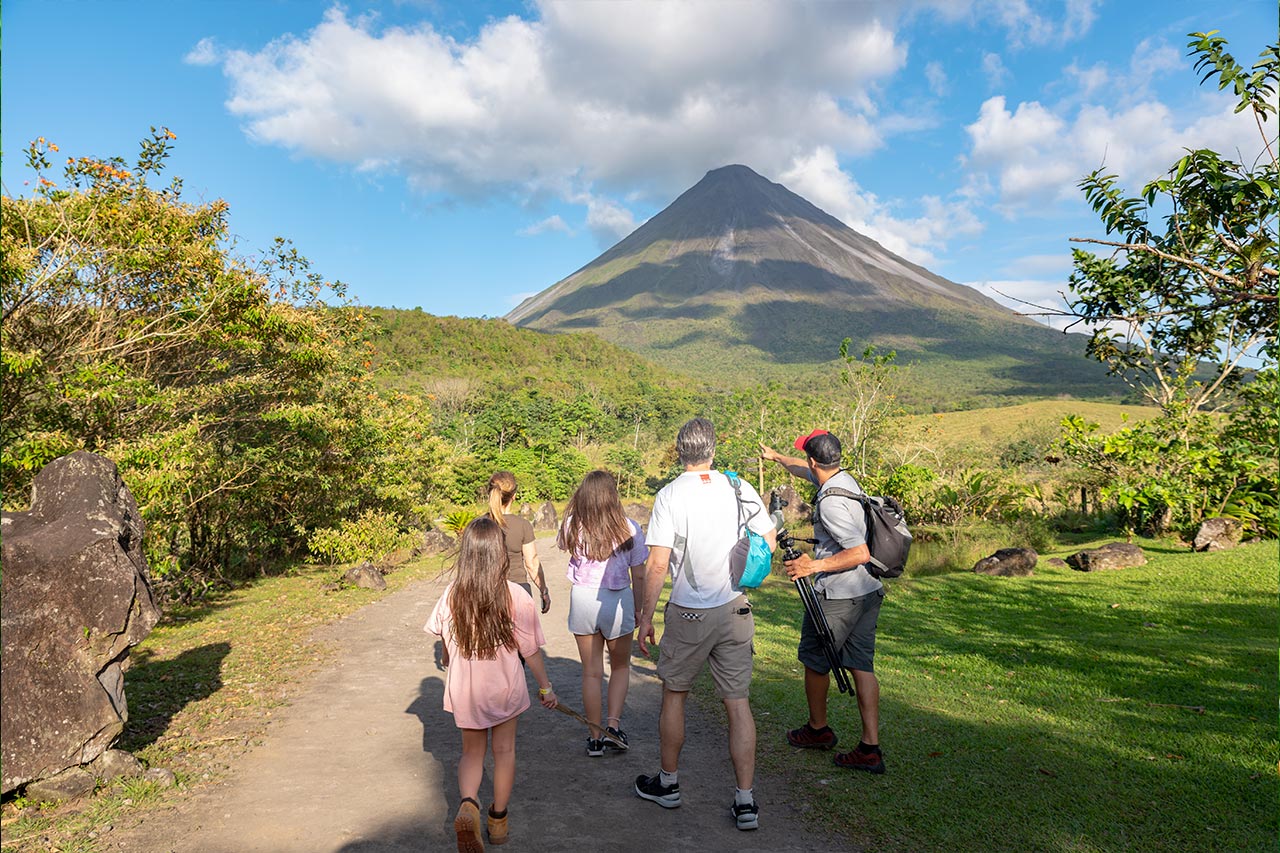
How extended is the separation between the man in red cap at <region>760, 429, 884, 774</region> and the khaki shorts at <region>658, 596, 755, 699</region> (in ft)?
1.67

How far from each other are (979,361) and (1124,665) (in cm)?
12014

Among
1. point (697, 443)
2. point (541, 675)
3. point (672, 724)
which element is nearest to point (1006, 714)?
point (672, 724)

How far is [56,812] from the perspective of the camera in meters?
3.97

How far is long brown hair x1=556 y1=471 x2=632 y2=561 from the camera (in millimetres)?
4609

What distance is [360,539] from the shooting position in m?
13.3

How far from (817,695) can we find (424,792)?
96.2 inches

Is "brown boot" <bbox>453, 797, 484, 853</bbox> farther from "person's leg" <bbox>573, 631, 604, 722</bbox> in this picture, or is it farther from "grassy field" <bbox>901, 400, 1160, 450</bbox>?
"grassy field" <bbox>901, 400, 1160, 450</bbox>

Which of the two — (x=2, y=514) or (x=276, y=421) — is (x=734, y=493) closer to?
(x=2, y=514)

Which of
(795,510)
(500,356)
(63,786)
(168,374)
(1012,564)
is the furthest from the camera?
(500,356)

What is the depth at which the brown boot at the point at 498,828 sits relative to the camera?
359 cm

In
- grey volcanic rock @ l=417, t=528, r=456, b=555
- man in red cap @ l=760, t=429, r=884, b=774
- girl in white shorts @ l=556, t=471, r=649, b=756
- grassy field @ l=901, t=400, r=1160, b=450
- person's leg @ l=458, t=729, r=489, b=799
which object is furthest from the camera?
grassy field @ l=901, t=400, r=1160, b=450

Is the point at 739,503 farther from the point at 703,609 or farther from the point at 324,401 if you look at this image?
the point at 324,401

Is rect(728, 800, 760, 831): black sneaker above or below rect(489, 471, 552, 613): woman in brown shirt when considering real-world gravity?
below

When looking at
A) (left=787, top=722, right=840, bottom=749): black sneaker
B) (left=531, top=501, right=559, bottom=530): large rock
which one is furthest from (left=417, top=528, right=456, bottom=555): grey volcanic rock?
(left=787, top=722, right=840, bottom=749): black sneaker
